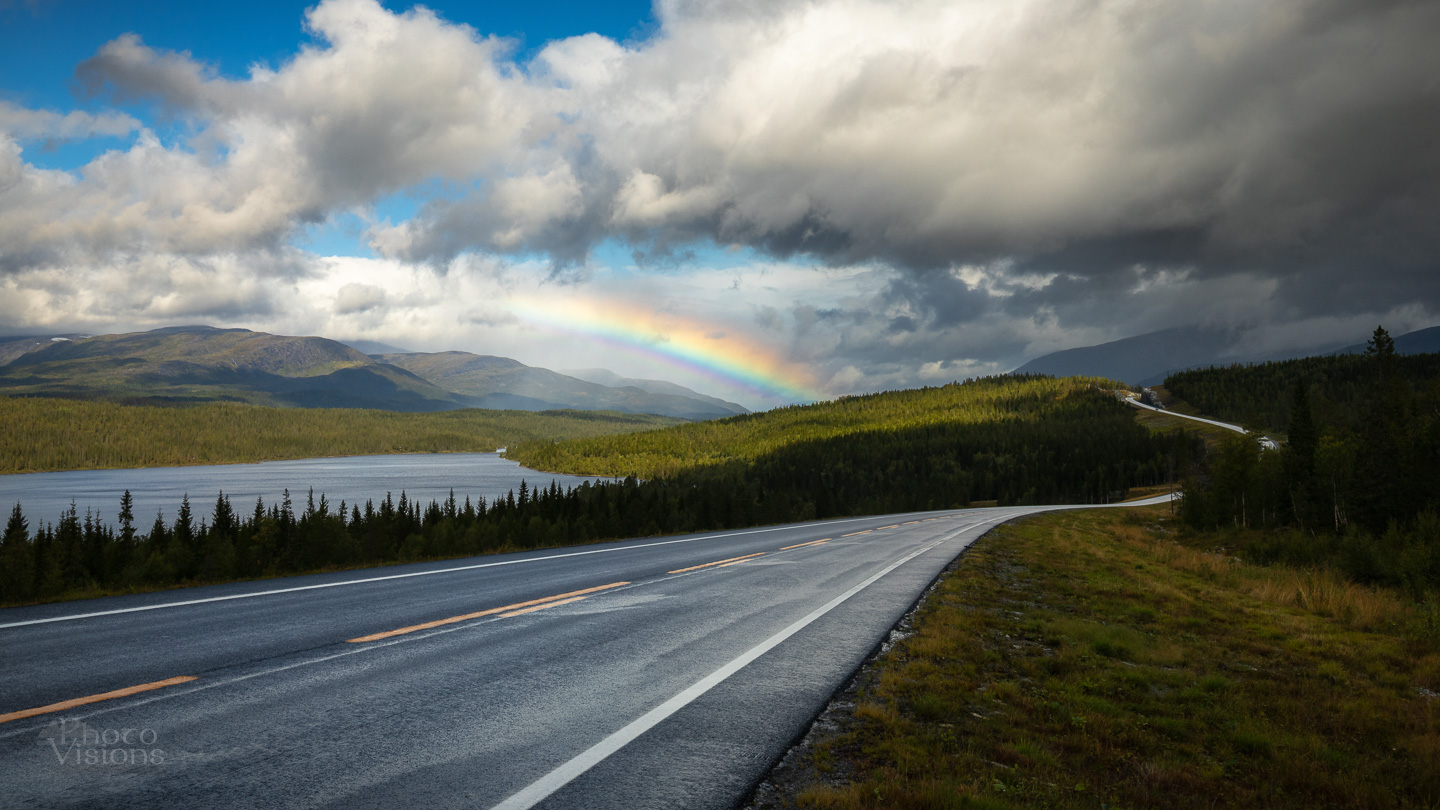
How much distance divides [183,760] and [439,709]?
5.13 ft

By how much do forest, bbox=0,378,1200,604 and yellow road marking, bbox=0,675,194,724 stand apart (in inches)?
303

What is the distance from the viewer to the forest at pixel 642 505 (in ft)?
78.8

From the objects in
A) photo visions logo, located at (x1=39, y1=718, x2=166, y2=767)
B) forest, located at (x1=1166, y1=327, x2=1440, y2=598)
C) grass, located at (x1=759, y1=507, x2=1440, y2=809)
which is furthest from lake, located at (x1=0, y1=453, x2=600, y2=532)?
grass, located at (x1=759, y1=507, x2=1440, y2=809)

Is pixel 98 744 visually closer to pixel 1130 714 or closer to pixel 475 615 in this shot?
pixel 475 615

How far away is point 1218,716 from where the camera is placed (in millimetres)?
6254

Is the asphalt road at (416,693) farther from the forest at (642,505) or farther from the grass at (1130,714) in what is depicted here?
the forest at (642,505)

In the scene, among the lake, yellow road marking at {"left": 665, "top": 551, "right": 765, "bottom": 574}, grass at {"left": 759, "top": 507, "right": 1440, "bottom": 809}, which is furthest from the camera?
the lake

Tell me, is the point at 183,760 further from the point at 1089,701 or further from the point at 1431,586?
the point at 1431,586

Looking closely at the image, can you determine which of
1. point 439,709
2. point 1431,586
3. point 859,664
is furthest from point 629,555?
point 1431,586

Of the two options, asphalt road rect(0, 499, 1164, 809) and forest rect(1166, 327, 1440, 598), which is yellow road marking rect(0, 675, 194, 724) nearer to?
asphalt road rect(0, 499, 1164, 809)

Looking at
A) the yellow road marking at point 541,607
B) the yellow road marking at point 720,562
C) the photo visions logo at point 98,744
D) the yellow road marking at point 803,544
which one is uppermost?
the photo visions logo at point 98,744

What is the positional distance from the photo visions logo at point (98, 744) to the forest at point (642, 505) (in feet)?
28.2

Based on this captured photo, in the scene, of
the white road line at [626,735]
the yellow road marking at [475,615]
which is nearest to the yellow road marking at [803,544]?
the yellow road marking at [475,615]

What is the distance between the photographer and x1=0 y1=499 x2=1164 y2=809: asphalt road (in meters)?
3.89
